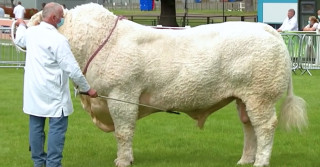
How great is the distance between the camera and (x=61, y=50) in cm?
770

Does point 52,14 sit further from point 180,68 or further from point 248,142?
point 248,142

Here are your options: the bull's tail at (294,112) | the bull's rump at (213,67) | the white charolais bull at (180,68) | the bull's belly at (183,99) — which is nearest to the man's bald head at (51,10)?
the white charolais bull at (180,68)

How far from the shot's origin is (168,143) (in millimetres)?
10352

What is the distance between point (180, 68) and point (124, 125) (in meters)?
0.91

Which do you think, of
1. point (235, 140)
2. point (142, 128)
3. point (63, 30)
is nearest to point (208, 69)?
point (63, 30)

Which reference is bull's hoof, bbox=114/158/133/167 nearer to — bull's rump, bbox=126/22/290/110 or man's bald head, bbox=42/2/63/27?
bull's rump, bbox=126/22/290/110

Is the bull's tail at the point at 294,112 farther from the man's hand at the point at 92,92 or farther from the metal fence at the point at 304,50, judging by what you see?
the metal fence at the point at 304,50

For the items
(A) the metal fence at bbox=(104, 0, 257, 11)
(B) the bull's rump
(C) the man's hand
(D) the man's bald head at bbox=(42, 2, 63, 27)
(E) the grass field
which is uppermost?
(A) the metal fence at bbox=(104, 0, 257, 11)

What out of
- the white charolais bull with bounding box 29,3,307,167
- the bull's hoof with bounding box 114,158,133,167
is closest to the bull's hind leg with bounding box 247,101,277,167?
the white charolais bull with bounding box 29,3,307,167

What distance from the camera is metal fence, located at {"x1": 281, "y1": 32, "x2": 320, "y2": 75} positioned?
21.0m

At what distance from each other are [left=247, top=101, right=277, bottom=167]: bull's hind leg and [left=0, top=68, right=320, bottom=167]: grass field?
0.34m

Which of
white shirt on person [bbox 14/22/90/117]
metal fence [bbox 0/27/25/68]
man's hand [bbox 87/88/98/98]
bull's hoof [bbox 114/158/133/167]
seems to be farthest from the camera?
metal fence [bbox 0/27/25/68]

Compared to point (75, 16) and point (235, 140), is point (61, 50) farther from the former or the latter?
point (235, 140)

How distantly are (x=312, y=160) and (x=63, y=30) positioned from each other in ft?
11.2
